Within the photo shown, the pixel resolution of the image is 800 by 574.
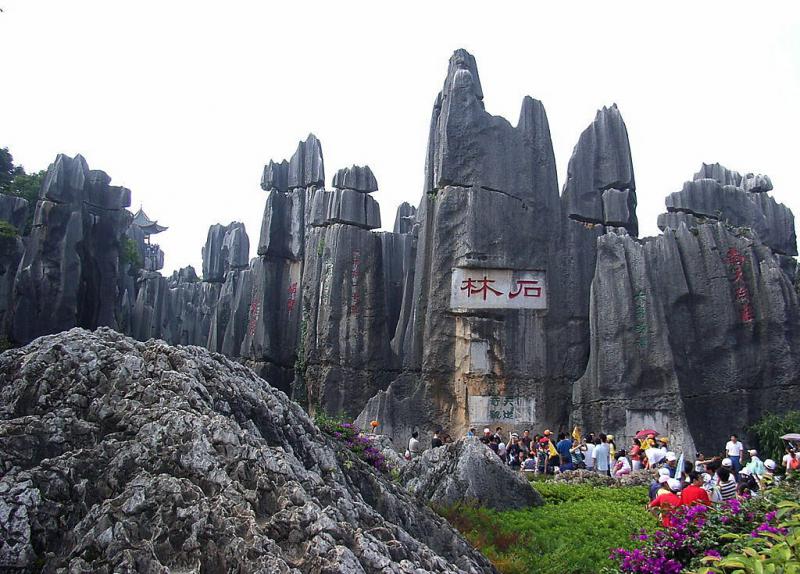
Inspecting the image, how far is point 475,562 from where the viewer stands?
15.9 feet

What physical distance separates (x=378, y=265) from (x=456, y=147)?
490cm

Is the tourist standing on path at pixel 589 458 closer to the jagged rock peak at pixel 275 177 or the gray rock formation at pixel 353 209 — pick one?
the gray rock formation at pixel 353 209

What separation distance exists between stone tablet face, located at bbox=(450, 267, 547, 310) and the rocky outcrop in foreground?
43.3 ft

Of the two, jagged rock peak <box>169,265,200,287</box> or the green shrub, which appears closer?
the green shrub

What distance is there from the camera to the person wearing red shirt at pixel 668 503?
20.6 feet

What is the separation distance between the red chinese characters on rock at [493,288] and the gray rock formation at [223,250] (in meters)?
17.6

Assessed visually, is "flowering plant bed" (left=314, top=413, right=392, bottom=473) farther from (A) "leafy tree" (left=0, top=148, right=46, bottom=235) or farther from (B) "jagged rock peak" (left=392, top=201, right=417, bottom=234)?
(A) "leafy tree" (left=0, top=148, right=46, bottom=235)

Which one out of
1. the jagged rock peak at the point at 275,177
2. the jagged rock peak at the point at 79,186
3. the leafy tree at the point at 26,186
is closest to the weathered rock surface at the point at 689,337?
the jagged rock peak at the point at 275,177

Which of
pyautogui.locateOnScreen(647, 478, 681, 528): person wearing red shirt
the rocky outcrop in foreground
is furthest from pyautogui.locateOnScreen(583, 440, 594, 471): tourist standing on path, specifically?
the rocky outcrop in foreground

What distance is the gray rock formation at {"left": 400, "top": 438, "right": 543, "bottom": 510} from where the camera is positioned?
8.58 m

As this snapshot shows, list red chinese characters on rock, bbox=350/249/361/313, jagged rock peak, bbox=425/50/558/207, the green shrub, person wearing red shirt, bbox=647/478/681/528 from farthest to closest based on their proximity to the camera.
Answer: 1. the green shrub
2. red chinese characters on rock, bbox=350/249/361/313
3. jagged rock peak, bbox=425/50/558/207
4. person wearing red shirt, bbox=647/478/681/528

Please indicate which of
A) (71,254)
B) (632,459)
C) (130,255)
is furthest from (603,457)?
(130,255)

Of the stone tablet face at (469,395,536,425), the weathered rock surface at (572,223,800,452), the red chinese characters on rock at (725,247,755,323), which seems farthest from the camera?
the stone tablet face at (469,395,536,425)

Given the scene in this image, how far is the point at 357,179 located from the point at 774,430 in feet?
43.2
